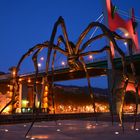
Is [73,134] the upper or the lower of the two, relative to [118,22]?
lower

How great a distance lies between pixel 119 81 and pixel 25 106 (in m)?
27.7

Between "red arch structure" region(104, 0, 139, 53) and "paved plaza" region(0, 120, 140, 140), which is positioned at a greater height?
"red arch structure" region(104, 0, 139, 53)

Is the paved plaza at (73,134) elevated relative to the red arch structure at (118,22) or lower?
lower

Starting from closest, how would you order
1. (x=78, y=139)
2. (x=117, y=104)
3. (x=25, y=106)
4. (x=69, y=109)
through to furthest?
1. (x=78, y=139)
2. (x=117, y=104)
3. (x=25, y=106)
4. (x=69, y=109)

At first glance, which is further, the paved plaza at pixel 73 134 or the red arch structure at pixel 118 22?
the red arch structure at pixel 118 22

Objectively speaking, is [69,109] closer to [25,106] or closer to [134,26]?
[25,106]

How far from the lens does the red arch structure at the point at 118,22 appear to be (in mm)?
46166

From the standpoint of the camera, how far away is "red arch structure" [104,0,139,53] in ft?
151

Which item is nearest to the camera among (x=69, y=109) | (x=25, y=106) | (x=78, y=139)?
(x=78, y=139)

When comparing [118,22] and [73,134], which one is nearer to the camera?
[73,134]

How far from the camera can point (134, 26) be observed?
57.9m

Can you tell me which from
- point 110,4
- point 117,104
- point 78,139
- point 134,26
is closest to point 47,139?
point 78,139

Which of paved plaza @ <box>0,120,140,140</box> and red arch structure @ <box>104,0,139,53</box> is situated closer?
Result: paved plaza @ <box>0,120,140,140</box>

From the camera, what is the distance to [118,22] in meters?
50.5
